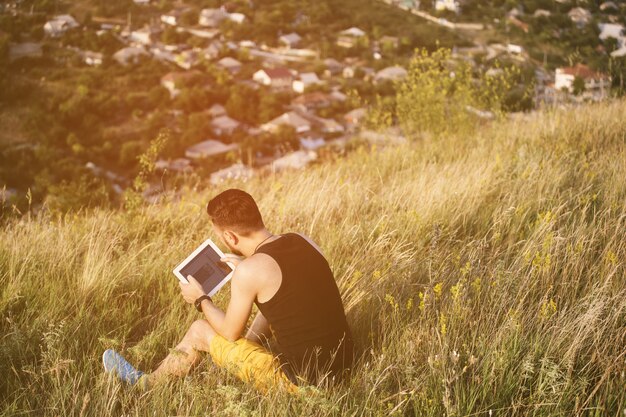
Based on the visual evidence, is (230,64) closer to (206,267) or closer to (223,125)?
(223,125)

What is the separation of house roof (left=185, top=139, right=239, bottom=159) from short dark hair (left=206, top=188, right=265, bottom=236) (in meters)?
27.9

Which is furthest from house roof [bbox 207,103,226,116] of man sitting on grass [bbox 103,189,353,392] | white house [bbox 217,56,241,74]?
man sitting on grass [bbox 103,189,353,392]

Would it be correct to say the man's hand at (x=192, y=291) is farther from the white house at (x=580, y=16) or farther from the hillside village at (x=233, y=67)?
the hillside village at (x=233, y=67)

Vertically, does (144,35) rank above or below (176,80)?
above

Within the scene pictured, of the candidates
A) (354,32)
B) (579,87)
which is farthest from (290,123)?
(579,87)

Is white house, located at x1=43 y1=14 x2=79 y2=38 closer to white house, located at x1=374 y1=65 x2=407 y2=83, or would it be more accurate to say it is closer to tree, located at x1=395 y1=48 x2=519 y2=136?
white house, located at x1=374 y1=65 x2=407 y2=83

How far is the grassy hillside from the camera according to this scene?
2.32 m

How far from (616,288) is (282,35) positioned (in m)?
50.6

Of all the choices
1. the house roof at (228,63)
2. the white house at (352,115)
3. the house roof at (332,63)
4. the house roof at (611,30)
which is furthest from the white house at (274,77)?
the house roof at (611,30)

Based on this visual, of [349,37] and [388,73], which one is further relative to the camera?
[349,37]

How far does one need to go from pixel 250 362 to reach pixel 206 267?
667 mm

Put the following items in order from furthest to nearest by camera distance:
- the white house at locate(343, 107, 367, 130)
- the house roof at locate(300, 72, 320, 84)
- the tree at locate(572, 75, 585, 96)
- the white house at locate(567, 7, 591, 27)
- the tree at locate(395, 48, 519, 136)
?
1. the house roof at locate(300, 72, 320, 84)
2. the white house at locate(343, 107, 367, 130)
3. the white house at locate(567, 7, 591, 27)
4. the tree at locate(572, 75, 585, 96)
5. the tree at locate(395, 48, 519, 136)

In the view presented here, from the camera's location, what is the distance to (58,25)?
1877 inches

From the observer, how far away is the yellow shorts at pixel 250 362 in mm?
2543
